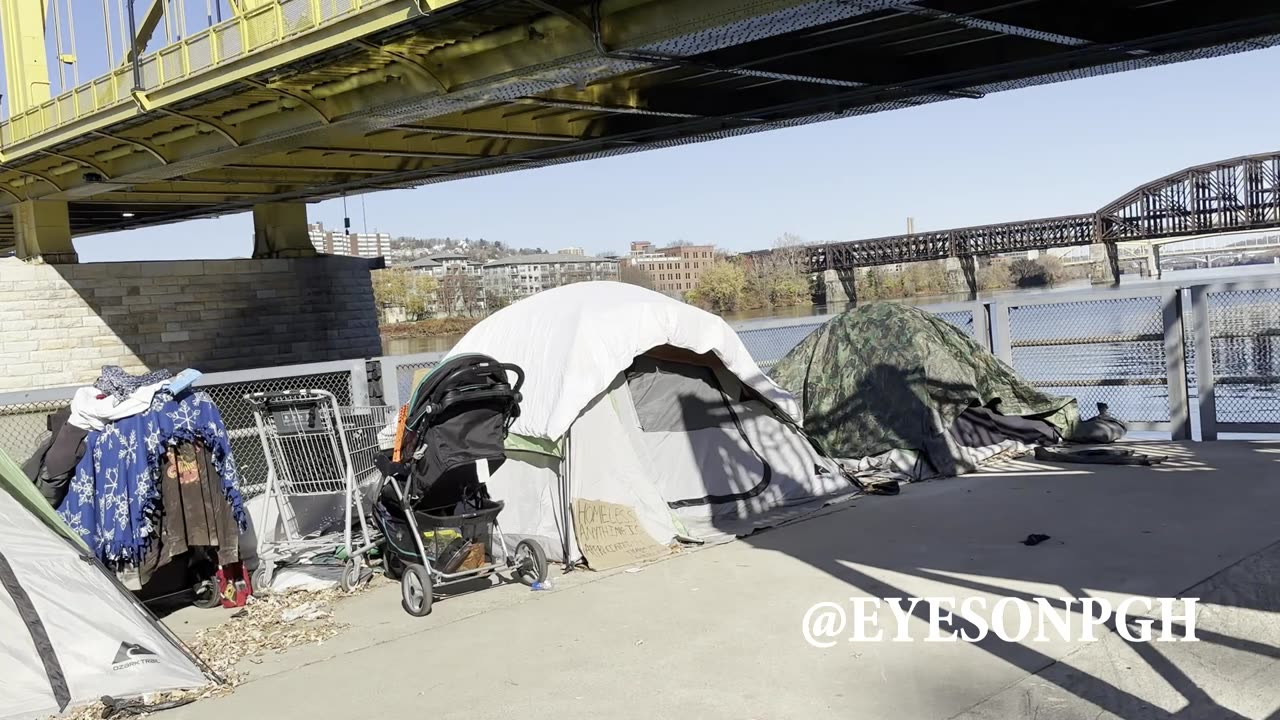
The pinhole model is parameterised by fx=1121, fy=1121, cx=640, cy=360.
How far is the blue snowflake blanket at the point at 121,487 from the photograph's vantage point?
688cm

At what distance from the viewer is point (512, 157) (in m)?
21.8

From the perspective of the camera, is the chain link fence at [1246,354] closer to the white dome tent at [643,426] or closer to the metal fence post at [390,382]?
the white dome tent at [643,426]

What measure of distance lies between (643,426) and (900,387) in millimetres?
2851

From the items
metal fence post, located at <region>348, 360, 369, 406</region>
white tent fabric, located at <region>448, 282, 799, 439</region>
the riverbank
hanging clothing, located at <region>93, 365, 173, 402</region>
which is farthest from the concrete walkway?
the riverbank

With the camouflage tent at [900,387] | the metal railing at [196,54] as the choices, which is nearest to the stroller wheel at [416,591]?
the camouflage tent at [900,387]

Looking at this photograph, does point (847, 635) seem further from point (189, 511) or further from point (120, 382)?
point (120, 382)

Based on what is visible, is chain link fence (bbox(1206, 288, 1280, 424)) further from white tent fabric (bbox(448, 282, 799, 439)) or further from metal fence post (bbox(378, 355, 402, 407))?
metal fence post (bbox(378, 355, 402, 407))

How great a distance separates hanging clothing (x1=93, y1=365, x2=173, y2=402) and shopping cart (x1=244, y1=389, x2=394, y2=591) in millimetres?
666

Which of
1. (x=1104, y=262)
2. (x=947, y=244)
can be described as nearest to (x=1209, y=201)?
(x=1104, y=262)

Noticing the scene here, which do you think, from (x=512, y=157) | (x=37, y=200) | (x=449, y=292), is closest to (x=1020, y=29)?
(x=512, y=157)

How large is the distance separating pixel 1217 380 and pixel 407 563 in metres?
8.23

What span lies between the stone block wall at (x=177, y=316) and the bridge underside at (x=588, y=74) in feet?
16.4

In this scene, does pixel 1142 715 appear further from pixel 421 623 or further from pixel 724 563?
pixel 421 623

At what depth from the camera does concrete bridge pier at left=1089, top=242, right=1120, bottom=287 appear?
6231 cm
